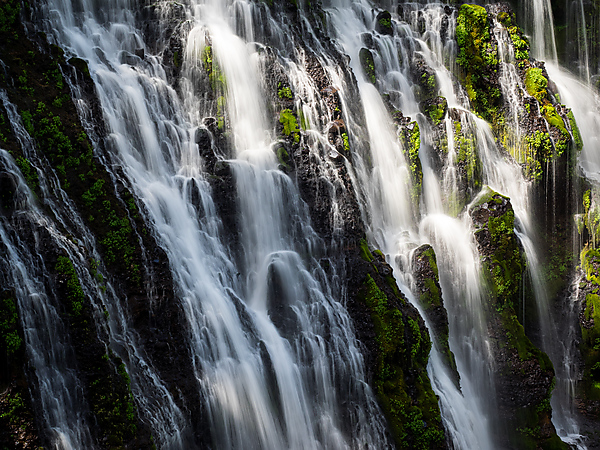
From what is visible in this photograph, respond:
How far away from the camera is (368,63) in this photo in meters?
23.1

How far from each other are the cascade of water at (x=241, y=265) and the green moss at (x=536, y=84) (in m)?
12.6

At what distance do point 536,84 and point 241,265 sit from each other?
1658 cm

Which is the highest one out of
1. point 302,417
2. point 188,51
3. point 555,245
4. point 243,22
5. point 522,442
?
point 243,22

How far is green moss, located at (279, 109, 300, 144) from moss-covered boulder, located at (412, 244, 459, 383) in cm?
513

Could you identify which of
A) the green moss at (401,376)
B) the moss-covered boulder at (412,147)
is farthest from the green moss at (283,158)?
the moss-covered boulder at (412,147)

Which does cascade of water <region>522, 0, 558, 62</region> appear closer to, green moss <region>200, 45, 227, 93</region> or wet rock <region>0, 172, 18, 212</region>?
green moss <region>200, 45, 227, 93</region>

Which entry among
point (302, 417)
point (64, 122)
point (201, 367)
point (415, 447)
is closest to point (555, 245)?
point (415, 447)

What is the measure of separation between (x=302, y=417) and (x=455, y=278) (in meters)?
8.19

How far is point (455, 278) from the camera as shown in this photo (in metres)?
18.6

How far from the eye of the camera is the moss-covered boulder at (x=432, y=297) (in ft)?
54.1

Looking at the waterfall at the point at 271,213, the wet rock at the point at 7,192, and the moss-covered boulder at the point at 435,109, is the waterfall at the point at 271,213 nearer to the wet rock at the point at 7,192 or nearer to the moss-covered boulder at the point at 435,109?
the moss-covered boulder at the point at 435,109

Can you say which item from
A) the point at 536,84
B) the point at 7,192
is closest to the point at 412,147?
the point at 536,84

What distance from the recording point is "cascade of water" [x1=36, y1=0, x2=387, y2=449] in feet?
40.1

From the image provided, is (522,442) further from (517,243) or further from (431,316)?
(517,243)
